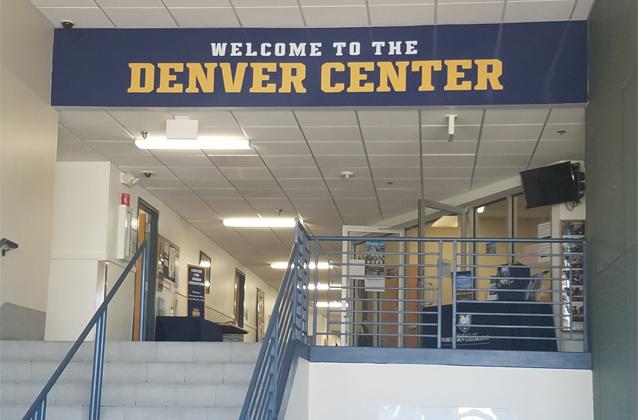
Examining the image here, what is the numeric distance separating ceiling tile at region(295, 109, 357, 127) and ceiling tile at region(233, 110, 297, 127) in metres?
0.10

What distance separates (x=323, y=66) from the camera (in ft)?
29.3

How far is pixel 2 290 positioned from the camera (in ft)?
26.5

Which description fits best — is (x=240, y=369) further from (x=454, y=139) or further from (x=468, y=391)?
(x=454, y=139)

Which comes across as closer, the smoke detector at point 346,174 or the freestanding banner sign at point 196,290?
the smoke detector at point 346,174

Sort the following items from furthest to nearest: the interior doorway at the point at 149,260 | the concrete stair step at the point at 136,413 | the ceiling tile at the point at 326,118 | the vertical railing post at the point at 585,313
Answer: the interior doorway at the point at 149,260 < the ceiling tile at the point at 326,118 < the vertical railing post at the point at 585,313 < the concrete stair step at the point at 136,413

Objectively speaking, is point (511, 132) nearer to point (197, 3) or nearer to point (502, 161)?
point (502, 161)

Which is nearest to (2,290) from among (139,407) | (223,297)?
(139,407)

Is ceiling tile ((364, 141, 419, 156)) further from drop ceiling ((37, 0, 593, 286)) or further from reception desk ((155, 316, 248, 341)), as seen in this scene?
reception desk ((155, 316, 248, 341))

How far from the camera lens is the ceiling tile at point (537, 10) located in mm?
8250

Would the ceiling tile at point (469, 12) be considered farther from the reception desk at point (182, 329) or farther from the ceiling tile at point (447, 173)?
the reception desk at point (182, 329)

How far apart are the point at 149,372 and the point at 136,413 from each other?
77cm

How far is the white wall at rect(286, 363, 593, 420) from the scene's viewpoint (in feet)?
24.5

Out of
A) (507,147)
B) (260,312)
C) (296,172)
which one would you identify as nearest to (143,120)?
(296,172)

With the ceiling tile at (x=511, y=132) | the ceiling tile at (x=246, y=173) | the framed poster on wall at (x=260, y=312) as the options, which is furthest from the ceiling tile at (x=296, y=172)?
the framed poster on wall at (x=260, y=312)
